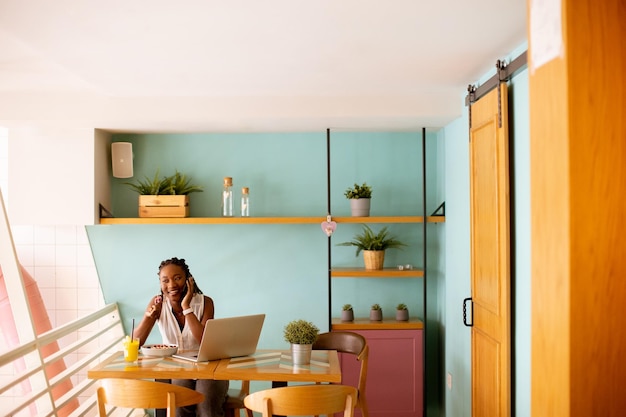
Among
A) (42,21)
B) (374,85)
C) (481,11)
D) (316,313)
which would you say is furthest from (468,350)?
(42,21)

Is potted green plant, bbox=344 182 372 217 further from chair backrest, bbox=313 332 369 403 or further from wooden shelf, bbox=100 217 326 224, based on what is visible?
chair backrest, bbox=313 332 369 403

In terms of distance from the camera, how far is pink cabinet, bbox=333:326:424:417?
5.11 meters

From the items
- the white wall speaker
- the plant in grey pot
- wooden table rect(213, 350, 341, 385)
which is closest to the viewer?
wooden table rect(213, 350, 341, 385)

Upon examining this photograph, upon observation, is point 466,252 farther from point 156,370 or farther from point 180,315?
point 156,370

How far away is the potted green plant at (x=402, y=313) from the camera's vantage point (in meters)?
5.22

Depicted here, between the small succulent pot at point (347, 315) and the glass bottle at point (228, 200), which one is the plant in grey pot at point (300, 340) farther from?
the glass bottle at point (228, 200)

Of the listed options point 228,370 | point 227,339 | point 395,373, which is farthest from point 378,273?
point 228,370

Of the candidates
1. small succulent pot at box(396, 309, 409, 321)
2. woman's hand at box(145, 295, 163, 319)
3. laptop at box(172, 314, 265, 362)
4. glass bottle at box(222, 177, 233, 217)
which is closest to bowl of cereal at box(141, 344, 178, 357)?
laptop at box(172, 314, 265, 362)

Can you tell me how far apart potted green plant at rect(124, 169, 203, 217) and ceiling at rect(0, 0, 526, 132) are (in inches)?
17.0

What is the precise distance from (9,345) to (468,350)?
3.20 m

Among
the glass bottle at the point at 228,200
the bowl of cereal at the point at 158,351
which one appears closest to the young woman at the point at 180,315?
the bowl of cereal at the point at 158,351

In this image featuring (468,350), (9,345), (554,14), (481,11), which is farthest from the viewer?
(9,345)

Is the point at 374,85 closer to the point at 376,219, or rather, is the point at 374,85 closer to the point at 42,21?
the point at 376,219

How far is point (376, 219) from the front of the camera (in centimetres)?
510
